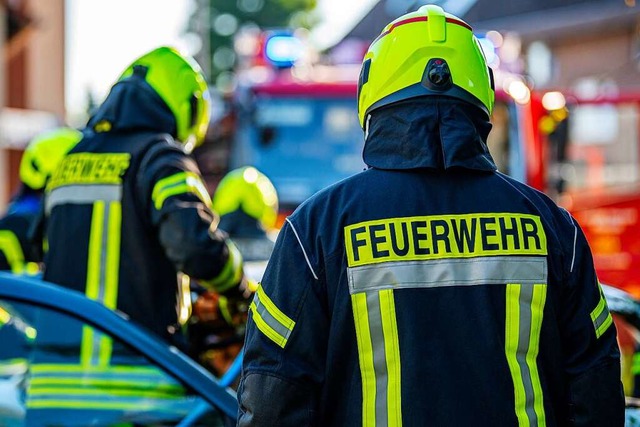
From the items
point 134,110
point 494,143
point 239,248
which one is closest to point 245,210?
point 239,248

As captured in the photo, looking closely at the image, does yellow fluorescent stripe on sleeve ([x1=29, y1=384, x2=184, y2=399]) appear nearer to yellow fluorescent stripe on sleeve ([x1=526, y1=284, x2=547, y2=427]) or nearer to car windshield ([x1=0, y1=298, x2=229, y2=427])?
car windshield ([x1=0, y1=298, x2=229, y2=427])

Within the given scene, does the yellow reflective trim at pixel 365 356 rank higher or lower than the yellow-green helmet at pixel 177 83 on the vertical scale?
lower

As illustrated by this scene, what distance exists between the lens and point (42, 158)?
6402 mm

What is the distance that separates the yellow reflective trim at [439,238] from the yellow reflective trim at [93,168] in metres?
1.62

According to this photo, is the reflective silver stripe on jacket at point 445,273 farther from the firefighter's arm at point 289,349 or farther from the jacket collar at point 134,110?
the jacket collar at point 134,110

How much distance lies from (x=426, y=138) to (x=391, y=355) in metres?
0.45

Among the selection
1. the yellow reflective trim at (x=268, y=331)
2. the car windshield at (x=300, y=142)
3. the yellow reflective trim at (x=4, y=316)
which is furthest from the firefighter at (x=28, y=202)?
the yellow reflective trim at (x=268, y=331)

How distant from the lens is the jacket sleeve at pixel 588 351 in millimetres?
2316

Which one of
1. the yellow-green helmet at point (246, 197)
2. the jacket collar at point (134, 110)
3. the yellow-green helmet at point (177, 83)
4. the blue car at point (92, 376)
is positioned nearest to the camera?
the blue car at point (92, 376)

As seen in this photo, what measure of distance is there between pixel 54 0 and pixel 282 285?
79.0 feet

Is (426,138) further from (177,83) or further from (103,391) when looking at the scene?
(177,83)

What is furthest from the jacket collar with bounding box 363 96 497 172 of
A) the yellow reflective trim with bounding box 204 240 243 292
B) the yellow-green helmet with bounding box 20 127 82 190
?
the yellow-green helmet with bounding box 20 127 82 190

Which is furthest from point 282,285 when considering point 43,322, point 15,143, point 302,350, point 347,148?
point 15,143

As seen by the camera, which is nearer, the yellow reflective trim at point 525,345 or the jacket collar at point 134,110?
the yellow reflective trim at point 525,345
